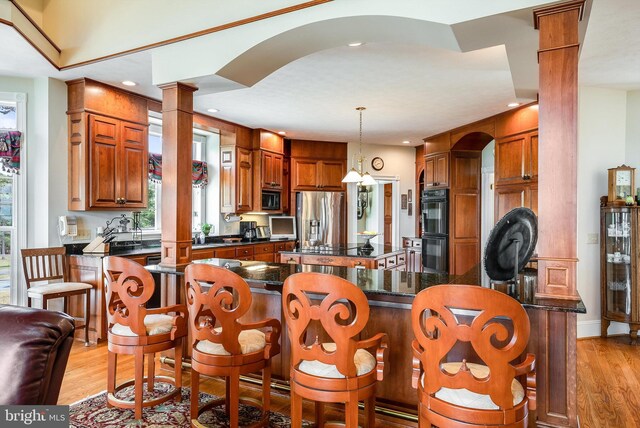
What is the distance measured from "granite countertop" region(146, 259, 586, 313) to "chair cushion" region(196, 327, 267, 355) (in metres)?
0.34

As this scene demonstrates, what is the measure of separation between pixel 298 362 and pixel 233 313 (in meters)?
0.43

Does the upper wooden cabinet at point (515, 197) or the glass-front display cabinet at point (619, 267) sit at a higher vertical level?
the upper wooden cabinet at point (515, 197)

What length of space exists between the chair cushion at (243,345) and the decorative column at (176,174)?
46.6 inches

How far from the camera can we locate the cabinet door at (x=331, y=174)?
741 cm

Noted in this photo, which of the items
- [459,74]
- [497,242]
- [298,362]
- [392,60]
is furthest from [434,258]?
[298,362]

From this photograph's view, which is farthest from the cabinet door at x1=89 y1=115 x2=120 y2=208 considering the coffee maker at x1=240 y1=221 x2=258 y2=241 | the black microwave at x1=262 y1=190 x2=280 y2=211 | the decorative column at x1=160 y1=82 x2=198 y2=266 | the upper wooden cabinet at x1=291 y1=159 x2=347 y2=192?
the upper wooden cabinet at x1=291 y1=159 x2=347 y2=192

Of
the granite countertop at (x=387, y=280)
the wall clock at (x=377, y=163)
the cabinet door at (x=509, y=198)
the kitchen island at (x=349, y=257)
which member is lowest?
the kitchen island at (x=349, y=257)

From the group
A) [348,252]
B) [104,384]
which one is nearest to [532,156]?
[348,252]

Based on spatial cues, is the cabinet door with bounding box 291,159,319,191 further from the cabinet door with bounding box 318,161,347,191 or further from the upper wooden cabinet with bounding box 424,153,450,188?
the upper wooden cabinet with bounding box 424,153,450,188

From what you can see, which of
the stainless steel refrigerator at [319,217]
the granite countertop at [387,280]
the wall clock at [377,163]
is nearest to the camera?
the granite countertop at [387,280]

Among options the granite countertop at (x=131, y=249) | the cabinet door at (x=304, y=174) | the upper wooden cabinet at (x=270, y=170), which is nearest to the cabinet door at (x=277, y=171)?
the upper wooden cabinet at (x=270, y=170)

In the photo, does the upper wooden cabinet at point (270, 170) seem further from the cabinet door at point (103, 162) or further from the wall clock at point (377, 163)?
the cabinet door at point (103, 162)

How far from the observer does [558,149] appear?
2143 mm

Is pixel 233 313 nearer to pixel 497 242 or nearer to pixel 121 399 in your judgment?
pixel 121 399
